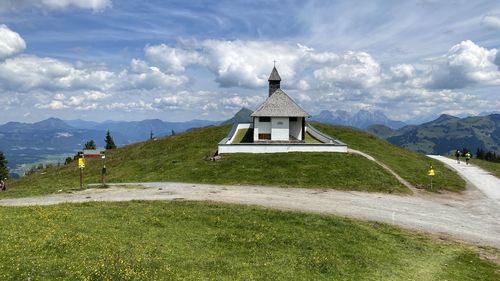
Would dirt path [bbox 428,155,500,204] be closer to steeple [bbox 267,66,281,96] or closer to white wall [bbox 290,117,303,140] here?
white wall [bbox 290,117,303,140]

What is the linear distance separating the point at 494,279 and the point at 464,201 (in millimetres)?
22986

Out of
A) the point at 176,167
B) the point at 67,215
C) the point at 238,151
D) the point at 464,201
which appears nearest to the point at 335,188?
the point at 464,201

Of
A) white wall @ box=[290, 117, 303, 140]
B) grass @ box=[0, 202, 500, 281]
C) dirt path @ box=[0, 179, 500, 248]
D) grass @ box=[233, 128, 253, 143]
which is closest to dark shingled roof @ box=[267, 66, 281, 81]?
grass @ box=[233, 128, 253, 143]

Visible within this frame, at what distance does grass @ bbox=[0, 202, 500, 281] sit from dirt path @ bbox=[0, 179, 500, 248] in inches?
132

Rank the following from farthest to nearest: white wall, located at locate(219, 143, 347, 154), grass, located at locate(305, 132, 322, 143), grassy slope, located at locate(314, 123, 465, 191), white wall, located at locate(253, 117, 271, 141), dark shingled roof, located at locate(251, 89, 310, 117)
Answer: grass, located at locate(305, 132, 322, 143)
white wall, located at locate(253, 117, 271, 141)
dark shingled roof, located at locate(251, 89, 310, 117)
white wall, located at locate(219, 143, 347, 154)
grassy slope, located at locate(314, 123, 465, 191)

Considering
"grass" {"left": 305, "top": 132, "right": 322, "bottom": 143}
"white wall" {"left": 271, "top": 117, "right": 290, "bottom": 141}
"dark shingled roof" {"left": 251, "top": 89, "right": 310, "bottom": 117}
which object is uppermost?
"dark shingled roof" {"left": 251, "top": 89, "right": 310, "bottom": 117}

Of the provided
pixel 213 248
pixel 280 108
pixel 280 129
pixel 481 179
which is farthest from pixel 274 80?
pixel 213 248

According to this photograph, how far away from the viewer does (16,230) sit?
68.2 feet

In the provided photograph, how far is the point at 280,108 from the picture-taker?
65938 mm

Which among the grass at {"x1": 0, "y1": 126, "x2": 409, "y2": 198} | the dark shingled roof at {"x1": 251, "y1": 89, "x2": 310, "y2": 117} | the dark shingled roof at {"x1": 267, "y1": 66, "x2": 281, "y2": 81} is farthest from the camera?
the dark shingled roof at {"x1": 267, "y1": 66, "x2": 281, "y2": 81}

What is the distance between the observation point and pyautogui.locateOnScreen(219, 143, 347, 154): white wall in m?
57.2

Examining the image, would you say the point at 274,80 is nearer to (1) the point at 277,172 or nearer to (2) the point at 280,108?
(2) the point at 280,108

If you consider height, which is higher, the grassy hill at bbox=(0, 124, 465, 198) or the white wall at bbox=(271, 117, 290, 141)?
the white wall at bbox=(271, 117, 290, 141)

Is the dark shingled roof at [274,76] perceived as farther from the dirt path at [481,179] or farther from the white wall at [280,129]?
the dirt path at [481,179]
